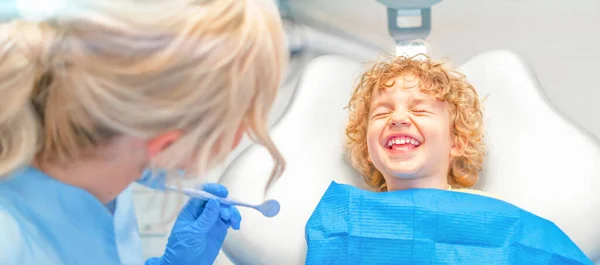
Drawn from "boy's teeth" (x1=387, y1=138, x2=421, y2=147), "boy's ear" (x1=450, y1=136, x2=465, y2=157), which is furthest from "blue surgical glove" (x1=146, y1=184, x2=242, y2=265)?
"boy's ear" (x1=450, y1=136, x2=465, y2=157)

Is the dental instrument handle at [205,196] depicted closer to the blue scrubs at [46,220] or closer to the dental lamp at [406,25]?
the blue scrubs at [46,220]

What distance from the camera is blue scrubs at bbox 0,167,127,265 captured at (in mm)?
851

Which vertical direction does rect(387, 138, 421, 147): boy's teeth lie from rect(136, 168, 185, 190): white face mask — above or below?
below

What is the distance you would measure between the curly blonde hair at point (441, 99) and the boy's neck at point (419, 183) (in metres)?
0.08

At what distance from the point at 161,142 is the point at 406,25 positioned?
103 centimetres

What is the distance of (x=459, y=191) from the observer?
1.42 m

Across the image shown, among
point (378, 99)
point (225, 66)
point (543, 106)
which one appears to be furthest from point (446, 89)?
point (225, 66)

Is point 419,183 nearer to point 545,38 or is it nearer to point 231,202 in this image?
point 231,202

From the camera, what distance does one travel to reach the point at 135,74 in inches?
30.0

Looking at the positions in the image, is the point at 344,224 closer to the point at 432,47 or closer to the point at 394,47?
the point at 394,47

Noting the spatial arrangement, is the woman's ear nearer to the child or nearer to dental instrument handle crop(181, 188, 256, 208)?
dental instrument handle crop(181, 188, 256, 208)

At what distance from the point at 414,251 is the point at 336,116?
445 millimetres

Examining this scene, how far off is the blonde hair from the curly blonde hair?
71cm

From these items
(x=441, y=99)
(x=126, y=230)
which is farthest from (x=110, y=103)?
(x=441, y=99)
